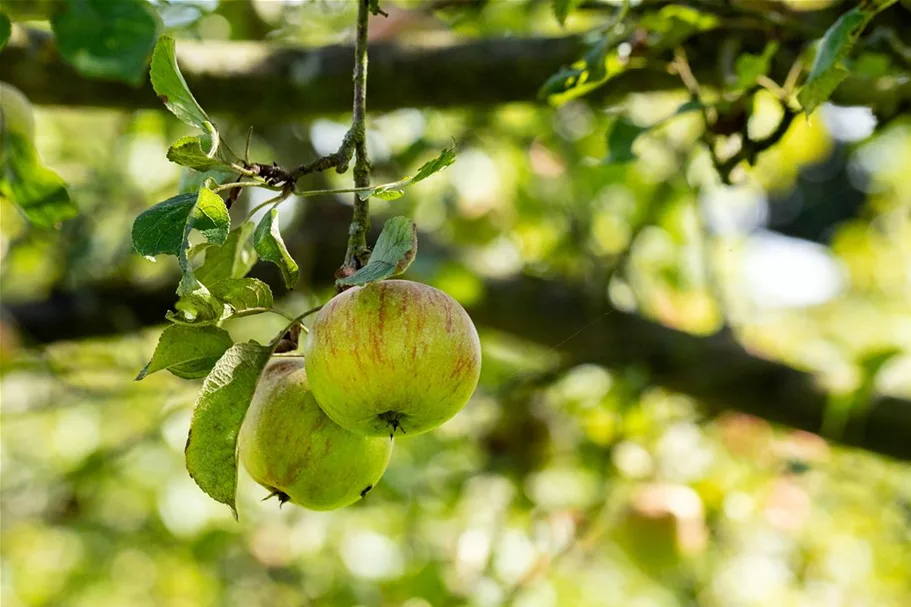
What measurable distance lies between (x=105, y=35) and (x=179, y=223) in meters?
0.30

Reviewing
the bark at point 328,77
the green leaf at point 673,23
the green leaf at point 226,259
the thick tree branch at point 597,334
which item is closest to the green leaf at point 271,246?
the green leaf at point 226,259

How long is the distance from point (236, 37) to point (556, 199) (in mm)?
897

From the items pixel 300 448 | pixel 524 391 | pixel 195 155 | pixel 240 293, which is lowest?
pixel 524 391

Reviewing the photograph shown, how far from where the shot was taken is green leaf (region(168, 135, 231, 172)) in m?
0.64

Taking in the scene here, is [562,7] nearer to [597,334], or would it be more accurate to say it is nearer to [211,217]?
[211,217]

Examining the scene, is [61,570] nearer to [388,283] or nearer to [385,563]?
[385,563]

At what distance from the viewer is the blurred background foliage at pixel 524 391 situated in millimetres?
2215

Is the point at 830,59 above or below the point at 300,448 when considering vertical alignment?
above

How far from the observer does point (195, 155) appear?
0.66m

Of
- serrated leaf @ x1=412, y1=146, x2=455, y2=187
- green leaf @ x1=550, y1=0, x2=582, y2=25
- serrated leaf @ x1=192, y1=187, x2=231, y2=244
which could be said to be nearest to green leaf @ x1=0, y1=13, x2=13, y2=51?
serrated leaf @ x1=192, y1=187, x2=231, y2=244

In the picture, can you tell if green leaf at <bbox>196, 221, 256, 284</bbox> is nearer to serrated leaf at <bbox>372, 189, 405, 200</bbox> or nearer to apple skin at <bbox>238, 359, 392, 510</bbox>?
apple skin at <bbox>238, 359, 392, 510</bbox>

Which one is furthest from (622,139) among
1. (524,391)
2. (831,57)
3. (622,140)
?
(524,391)

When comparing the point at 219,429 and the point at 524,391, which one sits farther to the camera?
the point at 524,391

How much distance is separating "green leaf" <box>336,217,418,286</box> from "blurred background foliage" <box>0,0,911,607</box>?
3.44ft
